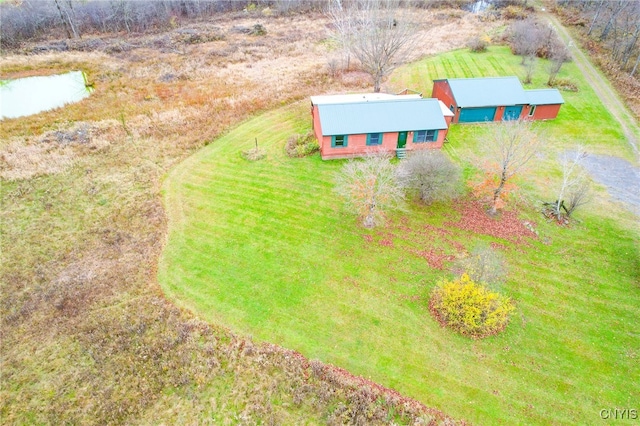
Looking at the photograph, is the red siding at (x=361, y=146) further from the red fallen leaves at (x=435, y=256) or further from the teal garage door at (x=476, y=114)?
the red fallen leaves at (x=435, y=256)

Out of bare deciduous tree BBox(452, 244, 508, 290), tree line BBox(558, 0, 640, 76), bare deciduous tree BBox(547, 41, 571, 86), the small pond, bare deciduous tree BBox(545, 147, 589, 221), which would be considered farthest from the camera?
tree line BBox(558, 0, 640, 76)

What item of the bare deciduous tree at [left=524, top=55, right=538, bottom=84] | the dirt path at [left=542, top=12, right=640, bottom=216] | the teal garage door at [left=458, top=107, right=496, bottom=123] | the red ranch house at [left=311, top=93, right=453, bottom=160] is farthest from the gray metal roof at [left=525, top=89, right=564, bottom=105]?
the red ranch house at [left=311, top=93, right=453, bottom=160]

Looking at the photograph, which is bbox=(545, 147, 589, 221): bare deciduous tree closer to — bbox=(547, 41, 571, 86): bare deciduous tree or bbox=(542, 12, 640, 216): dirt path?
bbox=(542, 12, 640, 216): dirt path

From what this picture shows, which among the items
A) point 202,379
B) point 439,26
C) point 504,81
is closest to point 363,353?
point 202,379

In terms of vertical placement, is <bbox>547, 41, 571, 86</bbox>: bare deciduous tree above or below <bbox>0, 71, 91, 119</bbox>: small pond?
above

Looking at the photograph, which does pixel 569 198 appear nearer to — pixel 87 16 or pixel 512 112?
pixel 512 112

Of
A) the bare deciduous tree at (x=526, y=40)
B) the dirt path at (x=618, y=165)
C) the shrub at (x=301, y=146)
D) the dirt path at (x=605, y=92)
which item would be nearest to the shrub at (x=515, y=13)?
the dirt path at (x=605, y=92)

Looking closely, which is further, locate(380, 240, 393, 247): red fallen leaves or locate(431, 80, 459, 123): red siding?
locate(431, 80, 459, 123): red siding
